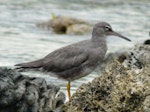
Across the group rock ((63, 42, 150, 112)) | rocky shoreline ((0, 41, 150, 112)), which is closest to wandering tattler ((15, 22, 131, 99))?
rocky shoreline ((0, 41, 150, 112))

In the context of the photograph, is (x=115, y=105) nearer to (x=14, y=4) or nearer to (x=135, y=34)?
(x=135, y=34)

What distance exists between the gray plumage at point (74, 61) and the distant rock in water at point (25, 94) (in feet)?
7.08

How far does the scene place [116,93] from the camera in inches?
328

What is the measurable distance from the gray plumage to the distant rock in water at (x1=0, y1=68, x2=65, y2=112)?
216cm

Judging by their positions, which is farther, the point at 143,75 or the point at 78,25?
the point at 78,25

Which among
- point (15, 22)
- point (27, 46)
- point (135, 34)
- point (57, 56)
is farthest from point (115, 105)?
point (15, 22)

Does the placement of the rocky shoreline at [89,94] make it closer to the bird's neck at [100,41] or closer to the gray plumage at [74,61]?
the gray plumage at [74,61]

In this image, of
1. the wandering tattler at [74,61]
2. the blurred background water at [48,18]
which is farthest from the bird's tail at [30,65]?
the blurred background water at [48,18]

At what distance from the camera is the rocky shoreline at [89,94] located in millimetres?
8195

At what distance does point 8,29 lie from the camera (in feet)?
63.1

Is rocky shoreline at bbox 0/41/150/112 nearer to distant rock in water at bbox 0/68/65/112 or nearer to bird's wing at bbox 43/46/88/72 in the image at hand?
distant rock in water at bbox 0/68/65/112

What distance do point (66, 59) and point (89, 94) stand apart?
2.83 m

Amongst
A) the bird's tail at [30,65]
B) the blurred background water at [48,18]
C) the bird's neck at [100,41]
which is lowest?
the blurred background water at [48,18]

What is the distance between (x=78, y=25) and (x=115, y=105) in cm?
1207
